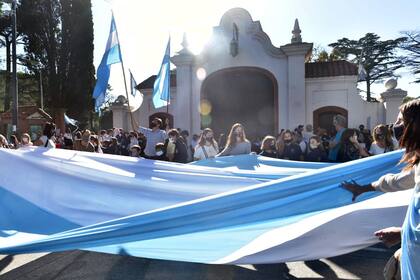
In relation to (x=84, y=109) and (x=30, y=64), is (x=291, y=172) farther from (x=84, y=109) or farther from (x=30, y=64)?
(x=30, y=64)

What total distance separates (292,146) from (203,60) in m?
11.3

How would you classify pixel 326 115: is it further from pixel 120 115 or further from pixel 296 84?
pixel 120 115

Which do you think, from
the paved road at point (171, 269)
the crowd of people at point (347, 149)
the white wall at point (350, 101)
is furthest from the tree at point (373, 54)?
the paved road at point (171, 269)

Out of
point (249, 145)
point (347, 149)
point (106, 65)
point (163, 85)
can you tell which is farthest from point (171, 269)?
point (163, 85)

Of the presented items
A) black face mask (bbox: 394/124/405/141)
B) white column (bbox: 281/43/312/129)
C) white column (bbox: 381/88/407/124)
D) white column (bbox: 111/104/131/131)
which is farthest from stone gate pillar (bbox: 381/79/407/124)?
black face mask (bbox: 394/124/405/141)

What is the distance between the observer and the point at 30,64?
36875 millimetres

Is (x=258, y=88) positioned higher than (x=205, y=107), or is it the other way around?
(x=258, y=88)

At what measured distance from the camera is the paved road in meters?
4.31

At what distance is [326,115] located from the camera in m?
17.5

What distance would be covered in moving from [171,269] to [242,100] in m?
14.8

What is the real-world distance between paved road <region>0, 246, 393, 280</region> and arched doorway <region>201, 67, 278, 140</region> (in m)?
13.6

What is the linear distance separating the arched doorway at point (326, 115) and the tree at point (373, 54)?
27230mm

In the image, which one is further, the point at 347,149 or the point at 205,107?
the point at 205,107

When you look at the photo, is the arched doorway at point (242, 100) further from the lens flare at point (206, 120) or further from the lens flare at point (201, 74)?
the lens flare at point (201, 74)
